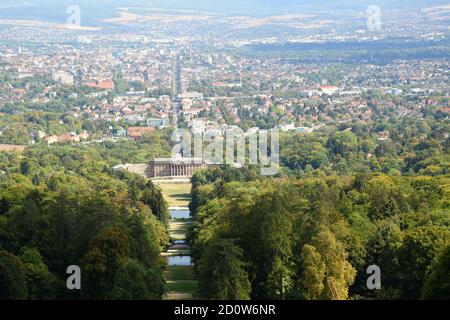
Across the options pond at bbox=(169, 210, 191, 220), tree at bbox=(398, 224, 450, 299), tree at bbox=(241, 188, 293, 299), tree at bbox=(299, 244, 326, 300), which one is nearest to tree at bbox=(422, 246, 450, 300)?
tree at bbox=(398, 224, 450, 299)

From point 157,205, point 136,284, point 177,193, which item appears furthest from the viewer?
point 177,193

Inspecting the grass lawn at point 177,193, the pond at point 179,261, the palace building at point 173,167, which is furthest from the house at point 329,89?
the pond at point 179,261

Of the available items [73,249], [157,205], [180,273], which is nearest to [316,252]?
[73,249]

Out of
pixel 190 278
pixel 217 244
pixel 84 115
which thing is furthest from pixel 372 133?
pixel 217 244

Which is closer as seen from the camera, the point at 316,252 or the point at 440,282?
the point at 440,282

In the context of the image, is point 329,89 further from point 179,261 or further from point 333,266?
point 333,266

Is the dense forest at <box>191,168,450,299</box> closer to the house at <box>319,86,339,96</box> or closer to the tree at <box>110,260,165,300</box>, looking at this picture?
the tree at <box>110,260,165,300</box>

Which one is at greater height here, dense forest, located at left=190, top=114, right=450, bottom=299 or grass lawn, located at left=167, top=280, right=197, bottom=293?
dense forest, located at left=190, top=114, right=450, bottom=299

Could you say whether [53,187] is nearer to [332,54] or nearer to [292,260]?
[292,260]
